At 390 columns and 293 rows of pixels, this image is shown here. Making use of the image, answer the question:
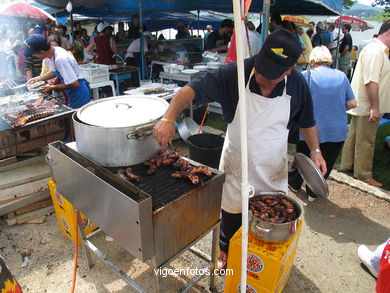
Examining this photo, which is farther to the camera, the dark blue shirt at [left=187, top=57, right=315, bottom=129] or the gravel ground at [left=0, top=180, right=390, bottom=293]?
the gravel ground at [left=0, top=180, right=390, bottom=293]

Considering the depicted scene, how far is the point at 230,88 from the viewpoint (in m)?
2.21

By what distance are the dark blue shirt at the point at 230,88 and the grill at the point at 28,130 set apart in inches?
85.2

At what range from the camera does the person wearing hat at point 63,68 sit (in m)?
3.89

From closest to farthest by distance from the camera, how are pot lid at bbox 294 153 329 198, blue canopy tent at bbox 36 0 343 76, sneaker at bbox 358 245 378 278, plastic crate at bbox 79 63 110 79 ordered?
1. pot lid at bbox 294 153 329 198
2. sneaker at bbox 358 245 378 278
3. plastic crate at bbox 79 63 110 79
4. blue canopy tent at bbox 36 0 343 76

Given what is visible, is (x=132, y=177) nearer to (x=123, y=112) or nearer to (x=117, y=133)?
(x=117, y=133)

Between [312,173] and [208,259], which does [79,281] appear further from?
[312,173]

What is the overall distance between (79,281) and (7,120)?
2.01 metres

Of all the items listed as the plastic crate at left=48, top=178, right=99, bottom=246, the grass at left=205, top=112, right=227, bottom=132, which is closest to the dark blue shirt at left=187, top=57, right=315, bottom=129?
the plastic crate at left=48, top=178, right=99, bottom=246

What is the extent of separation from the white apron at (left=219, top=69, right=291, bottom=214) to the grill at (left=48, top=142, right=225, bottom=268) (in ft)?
1.27

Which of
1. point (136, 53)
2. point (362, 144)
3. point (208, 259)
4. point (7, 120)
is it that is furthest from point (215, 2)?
point (208, 259)

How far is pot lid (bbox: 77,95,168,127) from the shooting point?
192 centimetres

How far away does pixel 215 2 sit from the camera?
30.1 feet

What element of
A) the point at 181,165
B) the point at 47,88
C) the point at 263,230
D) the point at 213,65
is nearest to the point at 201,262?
the point at 263,230

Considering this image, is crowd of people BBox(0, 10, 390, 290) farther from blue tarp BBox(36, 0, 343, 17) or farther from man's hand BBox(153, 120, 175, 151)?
blue tarp BBox(36, 0, 343, 17)
